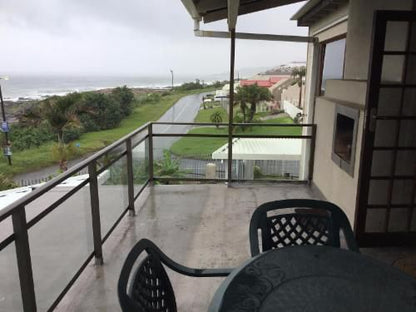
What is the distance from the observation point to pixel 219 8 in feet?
15.3

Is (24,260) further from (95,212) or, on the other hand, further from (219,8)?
(219,8)

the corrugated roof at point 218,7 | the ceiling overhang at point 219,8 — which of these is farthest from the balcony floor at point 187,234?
the corrugated roof at point 218,7

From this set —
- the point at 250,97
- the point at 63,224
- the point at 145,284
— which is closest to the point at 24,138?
the point at 250,97

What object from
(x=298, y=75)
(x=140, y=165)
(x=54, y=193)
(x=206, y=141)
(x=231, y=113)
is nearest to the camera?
(x=54, y=193)

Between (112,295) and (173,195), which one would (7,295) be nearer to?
(112,295)

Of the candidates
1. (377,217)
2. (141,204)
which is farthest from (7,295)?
(377,217)

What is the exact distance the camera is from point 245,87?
33.1 ft

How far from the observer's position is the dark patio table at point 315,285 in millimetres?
1185

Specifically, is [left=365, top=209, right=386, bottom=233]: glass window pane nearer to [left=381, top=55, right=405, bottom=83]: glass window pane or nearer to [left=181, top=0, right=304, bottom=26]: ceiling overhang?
[left=381, top=55, right=405, bottom=83]: glass window pane

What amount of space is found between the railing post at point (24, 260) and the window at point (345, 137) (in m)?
2.91

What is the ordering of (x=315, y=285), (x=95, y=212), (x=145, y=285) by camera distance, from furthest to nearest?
1. (x=95, y=212)
2. (x=315, y=285)
3. (x=145, y=285)

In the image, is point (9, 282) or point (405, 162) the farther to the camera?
point (405, 162)

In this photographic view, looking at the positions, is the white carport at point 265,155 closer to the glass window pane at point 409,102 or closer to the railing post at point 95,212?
the glass window pane at point 409,102

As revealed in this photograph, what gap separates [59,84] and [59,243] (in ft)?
77.6
